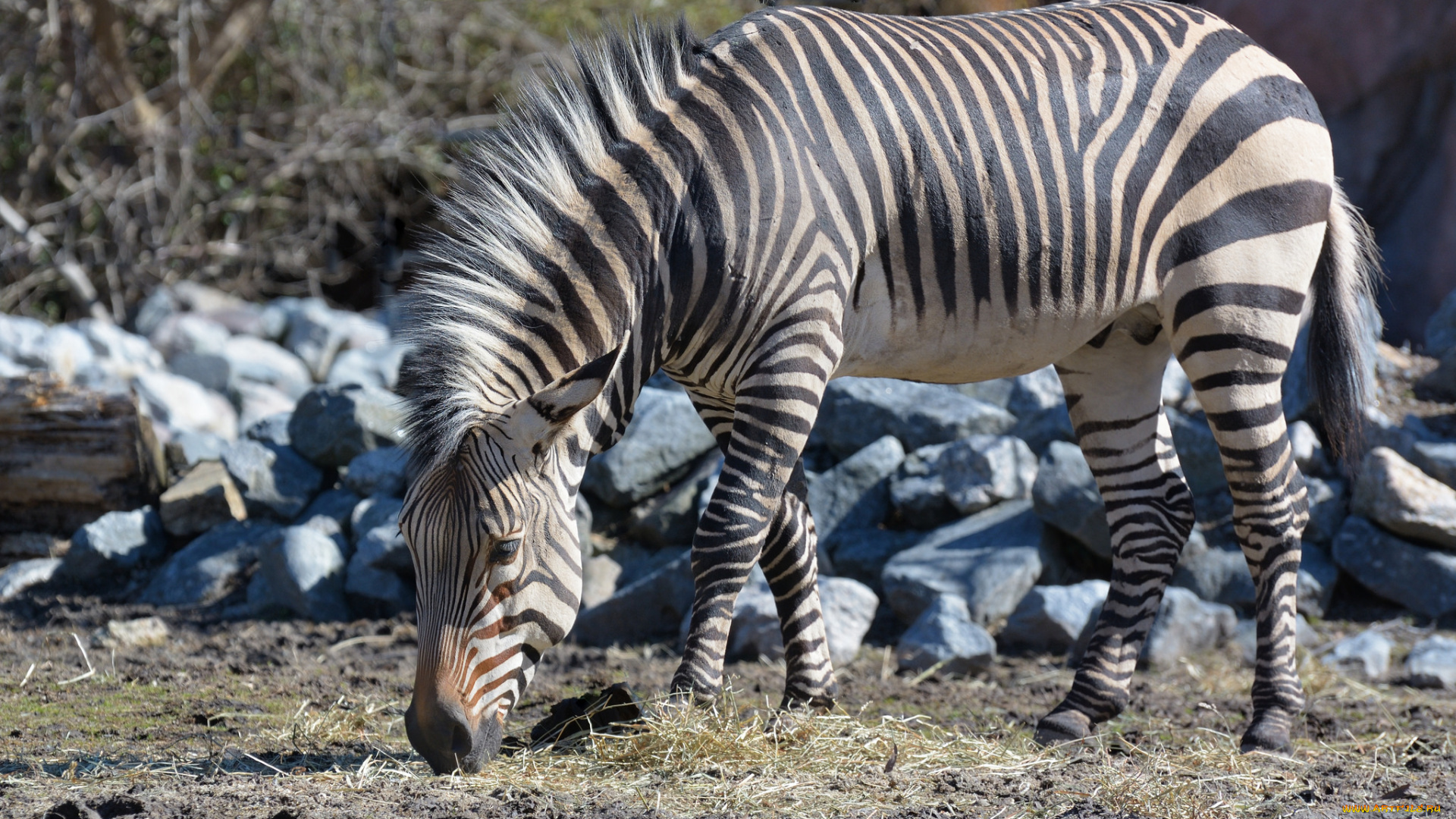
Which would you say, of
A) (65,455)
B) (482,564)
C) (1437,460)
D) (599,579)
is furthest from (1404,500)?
(65,455)

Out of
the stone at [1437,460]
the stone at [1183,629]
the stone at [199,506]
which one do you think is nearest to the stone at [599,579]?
the stone at [199,506]

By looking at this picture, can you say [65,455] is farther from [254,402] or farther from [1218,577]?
[1218,577]

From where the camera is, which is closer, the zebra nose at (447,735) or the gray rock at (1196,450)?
the zebra nose at (447,735)

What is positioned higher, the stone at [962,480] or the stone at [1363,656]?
the stone at [962,480]

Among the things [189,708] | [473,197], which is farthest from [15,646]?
[473,197]

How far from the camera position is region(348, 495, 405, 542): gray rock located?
19.9ft

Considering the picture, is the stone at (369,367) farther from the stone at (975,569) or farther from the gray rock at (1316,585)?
the gray rock at (1316,585)

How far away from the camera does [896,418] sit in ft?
21.5

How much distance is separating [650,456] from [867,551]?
128cm

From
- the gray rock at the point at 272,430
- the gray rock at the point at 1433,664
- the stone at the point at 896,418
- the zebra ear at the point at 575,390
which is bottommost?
the gray rock at the point at 1433,664

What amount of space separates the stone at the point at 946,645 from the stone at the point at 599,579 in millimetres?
1535

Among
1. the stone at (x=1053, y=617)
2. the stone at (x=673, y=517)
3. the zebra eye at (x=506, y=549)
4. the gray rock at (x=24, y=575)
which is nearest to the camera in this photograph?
the zebra eye at (x=506, y=549)

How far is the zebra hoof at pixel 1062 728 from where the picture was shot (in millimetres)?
4023

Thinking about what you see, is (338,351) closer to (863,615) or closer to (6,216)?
(6,216)
